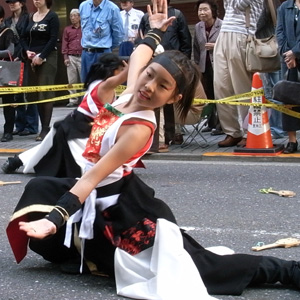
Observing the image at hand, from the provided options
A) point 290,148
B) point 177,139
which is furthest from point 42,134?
point 290,148

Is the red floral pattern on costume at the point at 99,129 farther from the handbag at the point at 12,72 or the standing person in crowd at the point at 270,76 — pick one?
the handbag at the point at 12,72

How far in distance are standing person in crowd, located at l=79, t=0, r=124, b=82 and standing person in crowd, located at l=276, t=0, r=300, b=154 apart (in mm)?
2609

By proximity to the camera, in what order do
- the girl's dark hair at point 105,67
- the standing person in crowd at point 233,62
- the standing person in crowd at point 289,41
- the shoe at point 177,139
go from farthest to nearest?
the shoe at point 177,139 → the standing person in crowd at point 233,62 → the standing person in crowd at point 289,41 → the girl's dark hair at point 105,67

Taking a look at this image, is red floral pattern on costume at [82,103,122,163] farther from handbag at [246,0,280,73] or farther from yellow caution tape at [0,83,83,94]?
yellow caution tape at [0,83,83,94]

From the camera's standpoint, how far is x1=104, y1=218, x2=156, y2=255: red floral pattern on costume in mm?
3802

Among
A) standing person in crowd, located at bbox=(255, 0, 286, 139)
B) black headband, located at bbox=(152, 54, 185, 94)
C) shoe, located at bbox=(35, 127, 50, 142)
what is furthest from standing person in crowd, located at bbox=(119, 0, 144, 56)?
black headband, located at bbox=(152, 54, 185, 94)

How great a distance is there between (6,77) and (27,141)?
2.92 ft

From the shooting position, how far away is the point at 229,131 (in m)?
9.31

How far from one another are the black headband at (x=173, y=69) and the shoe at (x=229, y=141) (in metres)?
5.54

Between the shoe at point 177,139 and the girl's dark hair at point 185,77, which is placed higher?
the girl's dark hair at point 185,77

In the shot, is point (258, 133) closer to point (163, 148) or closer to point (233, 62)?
point (233, 62)

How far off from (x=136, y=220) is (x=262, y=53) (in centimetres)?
523

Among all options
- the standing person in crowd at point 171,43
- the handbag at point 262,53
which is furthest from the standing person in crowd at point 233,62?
the standing person in crowd at point 171,43

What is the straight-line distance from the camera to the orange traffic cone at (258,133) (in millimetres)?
8641
